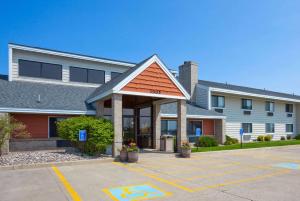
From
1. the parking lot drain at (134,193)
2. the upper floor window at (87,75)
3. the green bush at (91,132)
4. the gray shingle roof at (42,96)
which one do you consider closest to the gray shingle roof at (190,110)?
the upper floor window at (87,75)

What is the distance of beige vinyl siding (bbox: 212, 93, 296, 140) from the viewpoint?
27.1m

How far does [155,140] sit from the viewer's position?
18.3 m

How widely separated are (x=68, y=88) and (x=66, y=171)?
1201cm

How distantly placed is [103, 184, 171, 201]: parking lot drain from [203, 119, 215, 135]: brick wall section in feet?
58.7

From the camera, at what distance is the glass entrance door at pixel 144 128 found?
1897 centimetres

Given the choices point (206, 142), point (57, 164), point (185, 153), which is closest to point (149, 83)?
point (185, 153)

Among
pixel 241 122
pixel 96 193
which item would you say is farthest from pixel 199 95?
pixel 96 193

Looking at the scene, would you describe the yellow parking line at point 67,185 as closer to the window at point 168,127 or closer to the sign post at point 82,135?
the sign post at point 82,135

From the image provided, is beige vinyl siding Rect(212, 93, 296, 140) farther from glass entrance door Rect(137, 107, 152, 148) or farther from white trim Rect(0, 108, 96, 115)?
white trim Rect(0, 108, 96, 115)

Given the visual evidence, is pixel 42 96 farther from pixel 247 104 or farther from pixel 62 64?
pixel 247 104

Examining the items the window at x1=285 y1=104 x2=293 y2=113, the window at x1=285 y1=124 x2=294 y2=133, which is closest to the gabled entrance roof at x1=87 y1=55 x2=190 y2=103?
the window at x1=285 y1=124 x2=294 y2=133

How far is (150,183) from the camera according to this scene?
324 inches

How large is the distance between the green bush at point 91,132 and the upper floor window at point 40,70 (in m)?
7.75

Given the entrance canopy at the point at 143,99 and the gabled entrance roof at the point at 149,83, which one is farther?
the gabled entrance roof at the point at 149,83
